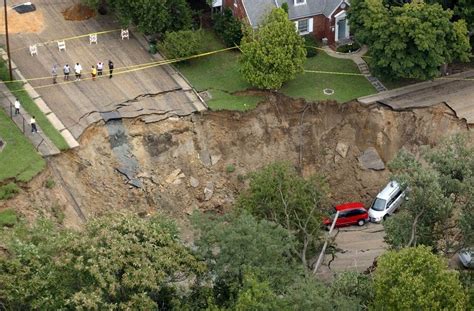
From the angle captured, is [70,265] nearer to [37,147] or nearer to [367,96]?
[37,147]

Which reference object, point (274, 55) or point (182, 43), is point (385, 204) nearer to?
point (274, 55)

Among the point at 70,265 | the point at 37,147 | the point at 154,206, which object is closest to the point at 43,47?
the point at 37,147

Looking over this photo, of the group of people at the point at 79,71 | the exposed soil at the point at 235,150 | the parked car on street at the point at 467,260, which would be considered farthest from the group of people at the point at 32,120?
the parked car on street at the point at 467,260

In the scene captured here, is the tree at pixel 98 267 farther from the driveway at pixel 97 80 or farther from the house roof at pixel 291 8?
the house roof at pixel 291 8

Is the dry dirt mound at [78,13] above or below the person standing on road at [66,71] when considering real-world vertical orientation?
above

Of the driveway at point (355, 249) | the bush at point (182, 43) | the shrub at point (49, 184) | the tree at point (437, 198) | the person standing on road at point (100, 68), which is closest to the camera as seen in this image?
the tree at point (437, 198)

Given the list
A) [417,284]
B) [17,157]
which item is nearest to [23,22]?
[17,157]
